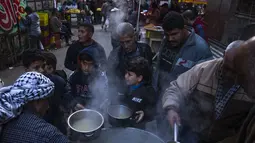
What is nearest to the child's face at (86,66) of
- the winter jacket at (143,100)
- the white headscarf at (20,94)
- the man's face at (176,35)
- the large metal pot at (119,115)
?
the winter jacket at (143,100)

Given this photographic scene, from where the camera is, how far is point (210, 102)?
5.92 feet

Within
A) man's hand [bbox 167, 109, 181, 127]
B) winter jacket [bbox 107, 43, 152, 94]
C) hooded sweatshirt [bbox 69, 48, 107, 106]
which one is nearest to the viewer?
man's hand [bbox 167, 109, 181, 127]

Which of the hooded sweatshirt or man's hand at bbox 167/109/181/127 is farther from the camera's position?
the hooded sweatshirt

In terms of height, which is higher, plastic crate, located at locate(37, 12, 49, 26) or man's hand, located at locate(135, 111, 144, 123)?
plastic crate, located at locate(37, 12, 49, 26)

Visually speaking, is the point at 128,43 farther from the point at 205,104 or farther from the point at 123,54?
the point at 205,104

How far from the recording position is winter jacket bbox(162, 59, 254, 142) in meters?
1.66

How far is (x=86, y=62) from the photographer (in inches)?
111

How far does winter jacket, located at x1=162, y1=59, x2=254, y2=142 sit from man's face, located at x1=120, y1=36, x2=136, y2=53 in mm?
1192

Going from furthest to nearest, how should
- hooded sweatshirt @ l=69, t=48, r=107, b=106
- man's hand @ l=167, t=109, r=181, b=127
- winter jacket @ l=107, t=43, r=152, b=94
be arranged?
1. winter jacket @ l=107, t=43, r=152, b=94
2. hooded sweatshirt @ l=69, t=48, r=107, b=106
3. man's hand @ l=167, t=109, r=181, b=127

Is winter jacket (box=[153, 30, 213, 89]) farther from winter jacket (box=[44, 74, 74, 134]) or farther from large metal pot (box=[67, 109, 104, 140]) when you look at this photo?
winter jacket (box=[44, 74, 74, 134])

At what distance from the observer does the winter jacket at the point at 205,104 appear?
1.66 meters

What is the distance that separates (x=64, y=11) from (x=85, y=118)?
13727 mm

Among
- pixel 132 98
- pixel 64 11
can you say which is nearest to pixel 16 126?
pixel 132 98

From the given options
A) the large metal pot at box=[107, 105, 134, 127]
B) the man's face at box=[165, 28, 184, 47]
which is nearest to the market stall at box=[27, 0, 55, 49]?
the man's face at box=[165, 28, 184, 47]
